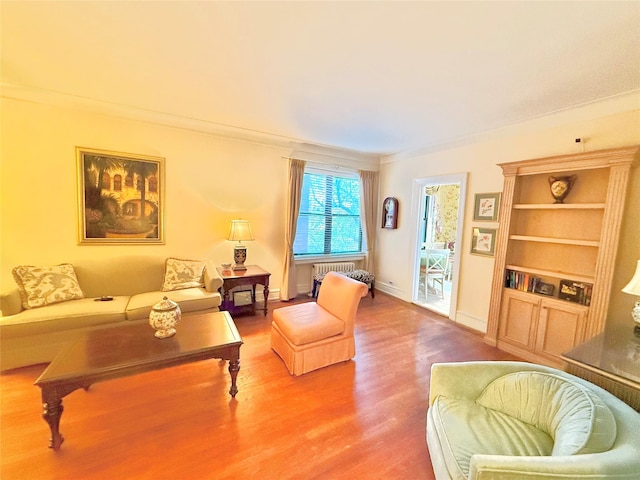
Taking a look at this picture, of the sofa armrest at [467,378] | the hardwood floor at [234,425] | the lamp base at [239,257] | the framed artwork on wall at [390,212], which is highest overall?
the framed artwork on wall at [390,212]

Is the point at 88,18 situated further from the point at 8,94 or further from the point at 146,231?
the point at 146,231

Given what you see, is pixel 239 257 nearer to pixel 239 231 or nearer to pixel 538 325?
pixel 239 231

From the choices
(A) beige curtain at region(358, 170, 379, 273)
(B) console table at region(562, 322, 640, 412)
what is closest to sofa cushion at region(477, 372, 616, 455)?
(B) console table at region(562, 322, 640, 412)

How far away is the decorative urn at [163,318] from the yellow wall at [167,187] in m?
1.76

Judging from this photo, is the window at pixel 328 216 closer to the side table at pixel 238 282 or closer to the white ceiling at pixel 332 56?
the side table at pixel 238 282

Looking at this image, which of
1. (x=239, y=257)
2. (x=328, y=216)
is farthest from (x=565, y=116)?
(x=239, y=257)

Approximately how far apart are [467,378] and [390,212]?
11.6 ft

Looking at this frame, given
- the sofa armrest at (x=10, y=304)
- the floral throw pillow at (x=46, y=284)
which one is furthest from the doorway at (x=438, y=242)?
the sofa armrest at (x=10, y=304)

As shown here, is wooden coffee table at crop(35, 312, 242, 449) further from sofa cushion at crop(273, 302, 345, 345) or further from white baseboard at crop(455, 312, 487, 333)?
white baseboard at crop(455, 312, 487, 333)

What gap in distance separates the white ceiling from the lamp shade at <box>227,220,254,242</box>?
141 centimetres

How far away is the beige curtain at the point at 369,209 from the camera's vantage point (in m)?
4.97

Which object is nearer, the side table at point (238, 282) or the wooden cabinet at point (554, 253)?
the wooden cabinet at point (554, 253)

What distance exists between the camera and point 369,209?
5.08 meters

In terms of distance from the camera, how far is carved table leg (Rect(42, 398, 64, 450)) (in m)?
1.55
